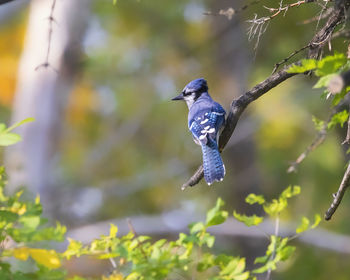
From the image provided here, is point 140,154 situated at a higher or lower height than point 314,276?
higher

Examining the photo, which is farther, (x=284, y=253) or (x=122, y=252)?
(x=284, y=253)

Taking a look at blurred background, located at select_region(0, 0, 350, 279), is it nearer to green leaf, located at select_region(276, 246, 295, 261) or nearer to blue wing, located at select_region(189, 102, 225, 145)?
blue wing, located at select_region(189, 102, 225, 145)

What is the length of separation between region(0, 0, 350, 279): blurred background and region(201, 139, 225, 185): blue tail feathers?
4612 millimetres

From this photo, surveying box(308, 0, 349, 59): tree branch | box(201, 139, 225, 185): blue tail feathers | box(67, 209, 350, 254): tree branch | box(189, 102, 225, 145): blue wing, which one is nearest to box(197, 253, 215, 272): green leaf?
box(308, 0, 349, 59): tree branch

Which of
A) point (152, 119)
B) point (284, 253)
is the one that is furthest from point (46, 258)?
point (152, 119)

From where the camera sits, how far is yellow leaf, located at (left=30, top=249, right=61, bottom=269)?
186 centimetres

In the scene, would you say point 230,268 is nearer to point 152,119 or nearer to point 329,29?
point 329,29

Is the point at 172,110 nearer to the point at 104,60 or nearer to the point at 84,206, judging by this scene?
the point at 104,60

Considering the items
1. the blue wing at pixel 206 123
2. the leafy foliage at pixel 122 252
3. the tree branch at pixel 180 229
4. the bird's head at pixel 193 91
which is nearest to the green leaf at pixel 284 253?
the leafy foliage at pixel 122 252

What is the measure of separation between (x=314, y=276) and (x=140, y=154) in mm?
4324

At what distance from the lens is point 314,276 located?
30.3 feet

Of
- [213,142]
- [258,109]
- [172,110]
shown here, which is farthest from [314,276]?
[213,142]

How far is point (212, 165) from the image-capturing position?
3072mm

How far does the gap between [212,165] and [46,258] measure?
1.33m
